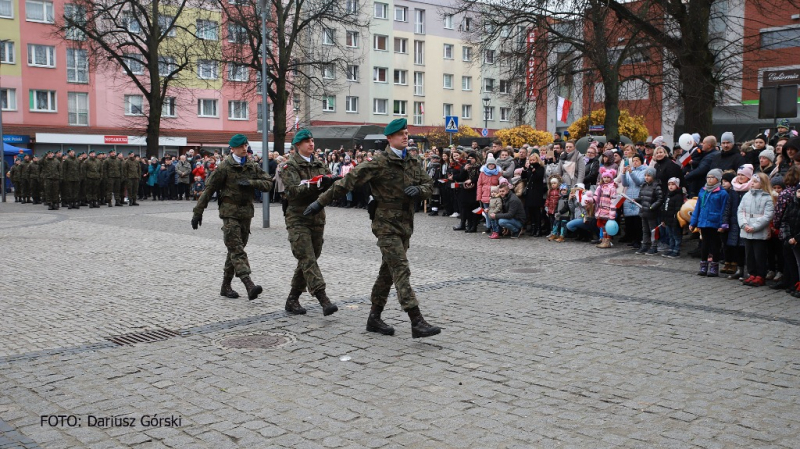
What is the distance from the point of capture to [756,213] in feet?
35.0

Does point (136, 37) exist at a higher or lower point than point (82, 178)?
higher

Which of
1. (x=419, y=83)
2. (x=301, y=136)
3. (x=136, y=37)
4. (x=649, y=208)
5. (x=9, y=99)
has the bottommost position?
(x=649, y=208)

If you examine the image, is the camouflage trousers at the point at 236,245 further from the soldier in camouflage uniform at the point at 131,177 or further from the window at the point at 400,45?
the window at the point at 400,45

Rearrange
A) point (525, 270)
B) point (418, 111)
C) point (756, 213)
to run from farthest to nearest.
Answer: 1. point (418, 111)
2. point (525, 270)
3. point (756, 213)

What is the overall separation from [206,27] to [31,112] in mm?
15742

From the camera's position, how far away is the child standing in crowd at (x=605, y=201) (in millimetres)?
14727

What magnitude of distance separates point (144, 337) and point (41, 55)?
5156 centimetres

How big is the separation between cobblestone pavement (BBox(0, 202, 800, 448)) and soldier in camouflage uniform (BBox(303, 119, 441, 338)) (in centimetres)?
58

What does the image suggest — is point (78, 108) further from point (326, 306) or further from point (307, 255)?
point (326, 306)

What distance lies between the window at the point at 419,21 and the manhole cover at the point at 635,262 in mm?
61465

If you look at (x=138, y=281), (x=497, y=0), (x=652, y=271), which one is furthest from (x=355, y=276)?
(x=497, y=0)

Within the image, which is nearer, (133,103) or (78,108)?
(78,108)

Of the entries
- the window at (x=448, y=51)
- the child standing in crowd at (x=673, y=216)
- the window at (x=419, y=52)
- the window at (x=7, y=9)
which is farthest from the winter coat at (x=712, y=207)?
the window at (x=448, y=51)

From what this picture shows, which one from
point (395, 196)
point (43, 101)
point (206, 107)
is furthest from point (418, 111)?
point (395, 196)
